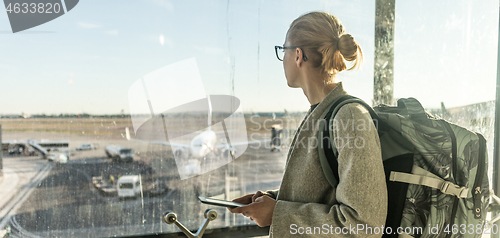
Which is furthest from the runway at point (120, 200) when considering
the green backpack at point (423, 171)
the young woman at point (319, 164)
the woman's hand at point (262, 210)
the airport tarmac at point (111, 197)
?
the green backpack at point (423, 171)

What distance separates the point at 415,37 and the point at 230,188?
1.23 m

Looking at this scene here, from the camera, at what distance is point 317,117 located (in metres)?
0.78

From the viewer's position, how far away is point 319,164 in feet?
2.40

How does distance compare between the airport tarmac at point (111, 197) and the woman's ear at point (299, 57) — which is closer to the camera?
the woman's ear at point (299, 57)

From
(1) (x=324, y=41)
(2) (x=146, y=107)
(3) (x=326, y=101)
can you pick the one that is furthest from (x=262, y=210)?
(2) (x=146, y=107)

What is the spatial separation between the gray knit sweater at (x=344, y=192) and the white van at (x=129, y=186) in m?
0.74

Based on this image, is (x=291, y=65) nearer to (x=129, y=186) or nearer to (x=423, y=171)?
(x=423, y=171)

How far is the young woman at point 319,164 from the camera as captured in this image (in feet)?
2.08

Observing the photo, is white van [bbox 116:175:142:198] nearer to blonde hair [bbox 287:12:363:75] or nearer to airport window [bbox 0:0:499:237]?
airport window [bbox 0:0:499:237]

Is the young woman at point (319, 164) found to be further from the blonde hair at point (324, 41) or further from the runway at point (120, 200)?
the runway at point (120, 200)

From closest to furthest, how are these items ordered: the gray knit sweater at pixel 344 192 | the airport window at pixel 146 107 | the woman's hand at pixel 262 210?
the gray knit sweater at pixel 344 192, the woman's hand at pixel 262 210, the airport window at pixel 146 107

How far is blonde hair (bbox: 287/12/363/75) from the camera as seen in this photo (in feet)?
2.55

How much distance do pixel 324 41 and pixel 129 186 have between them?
0.96 m

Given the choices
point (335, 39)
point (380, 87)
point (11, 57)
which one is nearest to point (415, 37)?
point (380, 87)
